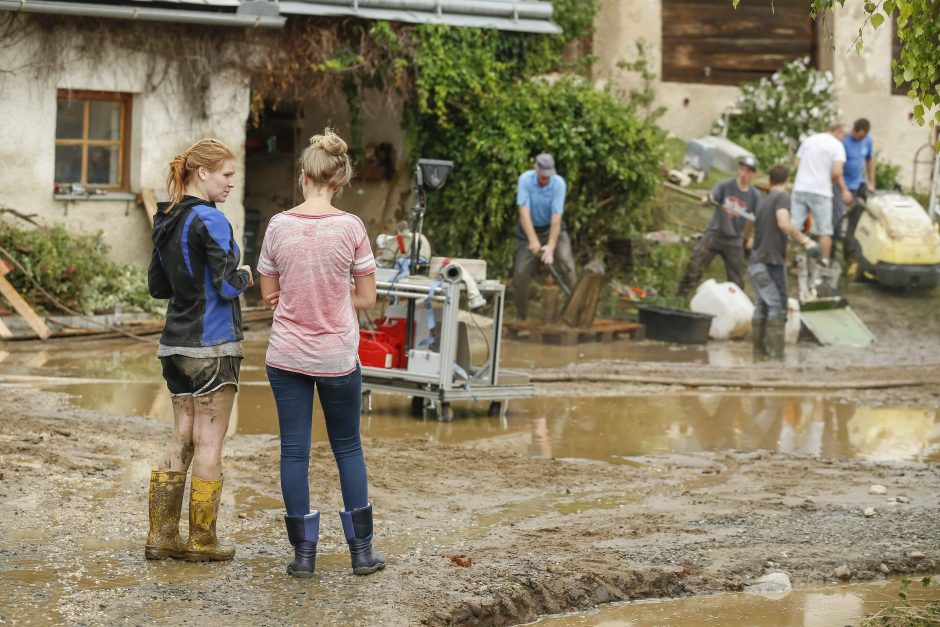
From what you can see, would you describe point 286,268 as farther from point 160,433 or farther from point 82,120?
point 82,120

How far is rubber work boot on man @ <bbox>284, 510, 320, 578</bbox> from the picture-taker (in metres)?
5.84

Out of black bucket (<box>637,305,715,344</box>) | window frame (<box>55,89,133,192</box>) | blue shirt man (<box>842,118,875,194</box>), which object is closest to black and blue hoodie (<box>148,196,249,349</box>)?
window frame (<box>55,89,133,192</box>)

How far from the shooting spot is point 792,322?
49.5ft

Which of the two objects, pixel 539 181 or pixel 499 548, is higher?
pixel 539 181

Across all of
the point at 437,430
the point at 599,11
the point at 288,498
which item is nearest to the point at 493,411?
the point at 437,430

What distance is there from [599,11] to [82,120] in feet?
31.1

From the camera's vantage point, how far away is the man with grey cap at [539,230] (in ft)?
49.0

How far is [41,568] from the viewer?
19.0 ft

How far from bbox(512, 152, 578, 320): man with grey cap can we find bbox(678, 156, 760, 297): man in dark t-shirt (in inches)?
69.3

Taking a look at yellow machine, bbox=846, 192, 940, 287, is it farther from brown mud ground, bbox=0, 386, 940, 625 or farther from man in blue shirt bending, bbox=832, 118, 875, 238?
brown mud ground, bbox=0, 386, 940, 625

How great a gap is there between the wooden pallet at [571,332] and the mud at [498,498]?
1852 mm

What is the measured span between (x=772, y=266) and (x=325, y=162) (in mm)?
9078

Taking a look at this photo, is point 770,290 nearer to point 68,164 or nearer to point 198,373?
point 68,164

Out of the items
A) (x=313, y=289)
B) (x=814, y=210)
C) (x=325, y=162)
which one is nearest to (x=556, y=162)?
(x=814, y=210)
